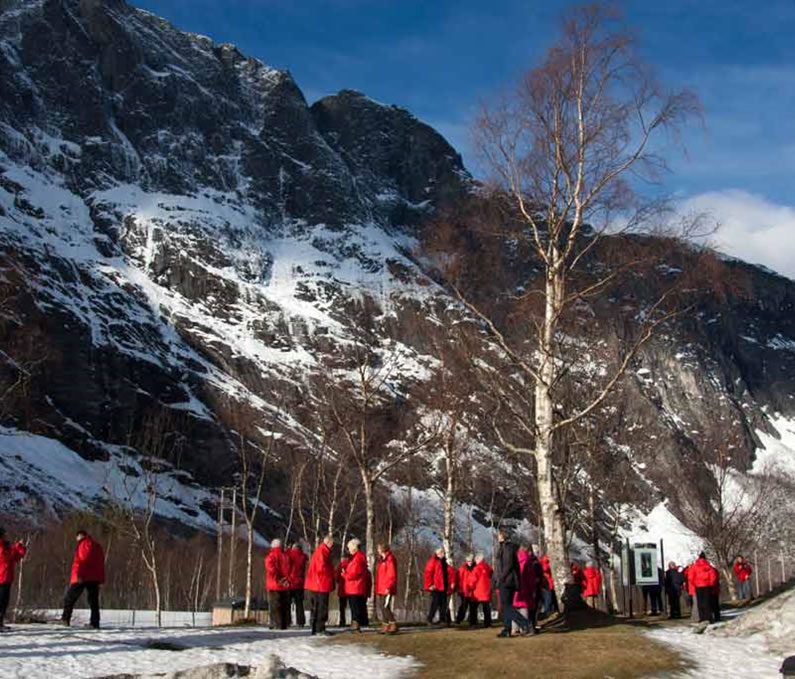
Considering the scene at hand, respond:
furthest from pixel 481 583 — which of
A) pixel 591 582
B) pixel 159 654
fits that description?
pixel 591 582

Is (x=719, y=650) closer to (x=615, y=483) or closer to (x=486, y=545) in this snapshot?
(x=615, y=483)

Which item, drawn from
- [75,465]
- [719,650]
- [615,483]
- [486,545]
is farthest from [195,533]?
[719,650]

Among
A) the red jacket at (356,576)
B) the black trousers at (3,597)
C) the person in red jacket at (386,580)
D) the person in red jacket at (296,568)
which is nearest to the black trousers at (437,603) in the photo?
the person in red jacket at (386,580)

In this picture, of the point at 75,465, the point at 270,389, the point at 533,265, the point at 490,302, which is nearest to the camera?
the point at 490,302

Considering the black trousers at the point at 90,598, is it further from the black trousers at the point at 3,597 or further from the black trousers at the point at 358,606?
the black trousers at the point at 358,606

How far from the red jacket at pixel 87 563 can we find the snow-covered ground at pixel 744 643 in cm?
1140

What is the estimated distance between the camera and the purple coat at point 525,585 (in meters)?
18.2

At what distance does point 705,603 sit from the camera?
2183 centimetres

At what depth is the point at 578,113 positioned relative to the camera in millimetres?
21938

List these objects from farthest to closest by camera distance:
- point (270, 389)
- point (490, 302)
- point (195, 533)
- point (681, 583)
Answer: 1. point (270, 389)
2. point (195, 533)
3. point (681, 583)
4. point (490, 302)

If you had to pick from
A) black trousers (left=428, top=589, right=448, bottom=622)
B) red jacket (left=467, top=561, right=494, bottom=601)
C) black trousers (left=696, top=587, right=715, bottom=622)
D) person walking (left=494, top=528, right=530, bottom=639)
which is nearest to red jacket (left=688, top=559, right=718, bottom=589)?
black trousers (left=696, top=587, right=715, bottom=622)

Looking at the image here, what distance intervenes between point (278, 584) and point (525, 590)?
5.95 m

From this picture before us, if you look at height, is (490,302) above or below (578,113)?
below

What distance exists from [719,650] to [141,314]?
177547mm
